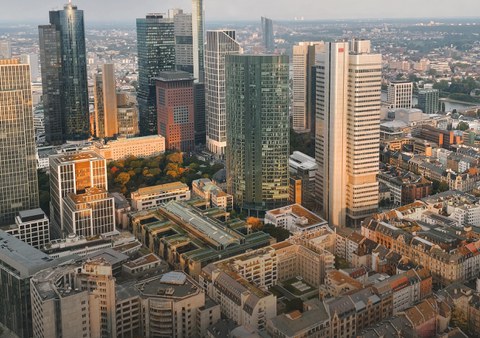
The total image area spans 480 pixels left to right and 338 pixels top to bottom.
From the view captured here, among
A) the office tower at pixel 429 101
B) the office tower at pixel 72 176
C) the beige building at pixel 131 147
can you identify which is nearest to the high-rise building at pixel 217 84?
the beige building at pixel 131 147

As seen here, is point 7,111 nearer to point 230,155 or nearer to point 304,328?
point 230,155

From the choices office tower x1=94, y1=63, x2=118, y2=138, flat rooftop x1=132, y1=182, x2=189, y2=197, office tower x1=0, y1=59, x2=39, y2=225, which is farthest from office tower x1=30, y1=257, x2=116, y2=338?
office tower x1=94, y1=63, x2=118, y2=138

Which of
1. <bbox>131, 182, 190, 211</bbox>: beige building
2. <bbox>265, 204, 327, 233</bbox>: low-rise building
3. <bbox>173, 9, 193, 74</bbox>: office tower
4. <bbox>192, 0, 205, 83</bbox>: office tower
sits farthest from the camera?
<bbox>173, 9, 193, 74</bbox>: office tower

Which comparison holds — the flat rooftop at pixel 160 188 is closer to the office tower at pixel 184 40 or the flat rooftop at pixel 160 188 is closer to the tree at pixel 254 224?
the tree at pixel 254 224

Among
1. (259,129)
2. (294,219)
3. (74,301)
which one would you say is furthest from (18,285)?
(259,129)

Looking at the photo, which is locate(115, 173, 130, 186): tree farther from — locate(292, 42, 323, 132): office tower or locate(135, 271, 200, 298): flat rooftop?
locate(292, 42, 323, 132): office tower

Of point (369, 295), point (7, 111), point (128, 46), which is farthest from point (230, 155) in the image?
point (128, 46)
